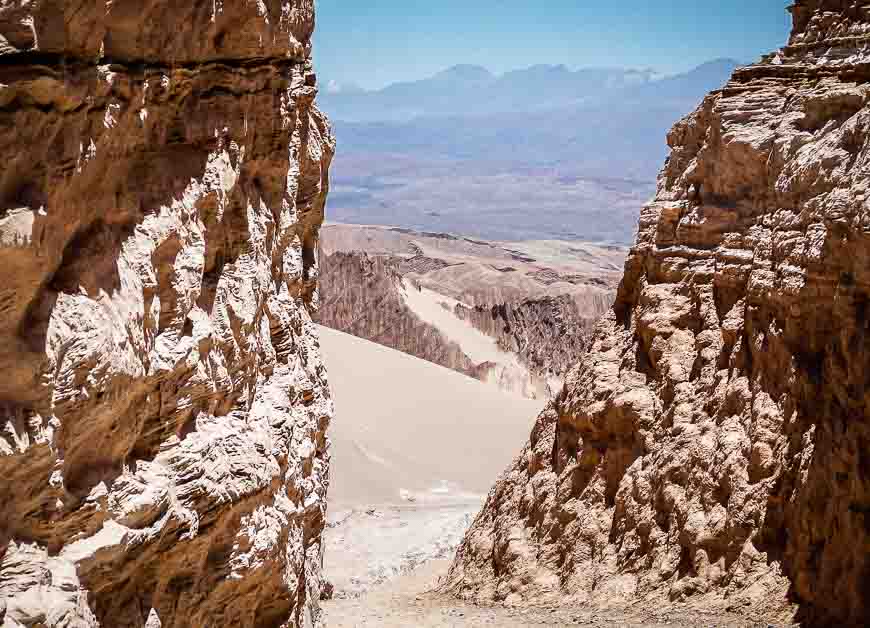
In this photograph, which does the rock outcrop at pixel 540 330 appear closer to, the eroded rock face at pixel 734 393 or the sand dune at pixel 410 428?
the sand dune at pixel 410 428

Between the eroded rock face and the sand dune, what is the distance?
595 cm

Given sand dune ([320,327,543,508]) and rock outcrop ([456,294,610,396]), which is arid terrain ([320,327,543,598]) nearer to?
sand dune ([320,327,543,508])

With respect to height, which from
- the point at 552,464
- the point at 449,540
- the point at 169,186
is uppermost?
the point at 169,186

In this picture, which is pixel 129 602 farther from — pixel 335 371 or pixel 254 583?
pixel 335 371

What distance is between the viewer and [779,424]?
20.5 feet

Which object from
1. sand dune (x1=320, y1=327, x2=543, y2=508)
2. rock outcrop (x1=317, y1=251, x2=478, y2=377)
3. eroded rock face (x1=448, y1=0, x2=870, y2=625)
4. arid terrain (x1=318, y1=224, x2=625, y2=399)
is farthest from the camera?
arid terrain (x1=318, y1=224, x2=625, y2=399)

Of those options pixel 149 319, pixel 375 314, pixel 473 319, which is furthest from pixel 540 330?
pixel 149 319

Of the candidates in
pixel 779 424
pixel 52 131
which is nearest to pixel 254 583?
pixel 52 131

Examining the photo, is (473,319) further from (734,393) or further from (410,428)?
(734,393)

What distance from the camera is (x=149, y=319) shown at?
3859 millimetres

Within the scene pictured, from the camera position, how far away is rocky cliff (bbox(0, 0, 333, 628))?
3.06 m

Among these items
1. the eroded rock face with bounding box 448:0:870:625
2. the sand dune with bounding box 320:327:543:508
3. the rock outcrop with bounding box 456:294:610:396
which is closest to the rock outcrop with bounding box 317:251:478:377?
the rock outcrop with bounding box 456:294:610:396

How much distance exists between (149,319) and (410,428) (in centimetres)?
1422

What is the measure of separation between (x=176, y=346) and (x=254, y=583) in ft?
5.19
